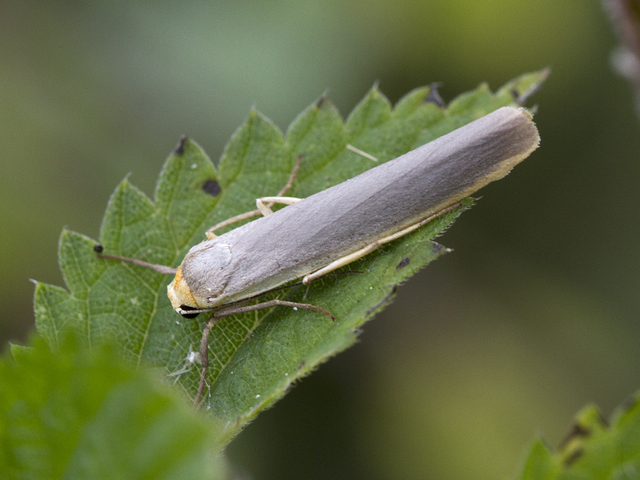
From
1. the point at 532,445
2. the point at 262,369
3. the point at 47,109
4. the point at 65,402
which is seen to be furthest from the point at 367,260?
the point at 47,109

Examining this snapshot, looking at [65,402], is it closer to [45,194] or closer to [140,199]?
[140,199]

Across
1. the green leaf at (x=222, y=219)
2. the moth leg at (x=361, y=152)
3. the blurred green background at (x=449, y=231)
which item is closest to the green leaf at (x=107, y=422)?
the green leaf at (x=222, y=219)

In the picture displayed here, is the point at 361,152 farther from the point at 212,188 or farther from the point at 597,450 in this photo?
the point at 597,450

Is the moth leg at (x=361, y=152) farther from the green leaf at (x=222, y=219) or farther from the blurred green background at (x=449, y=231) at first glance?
the blurred green background at (x=449, y=231)

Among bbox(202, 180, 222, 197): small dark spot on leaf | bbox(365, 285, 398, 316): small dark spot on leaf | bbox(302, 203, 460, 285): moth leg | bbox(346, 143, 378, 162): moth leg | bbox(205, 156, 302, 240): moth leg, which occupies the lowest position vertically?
bbox(365, 285, 398, 316): small dark spot on leaf

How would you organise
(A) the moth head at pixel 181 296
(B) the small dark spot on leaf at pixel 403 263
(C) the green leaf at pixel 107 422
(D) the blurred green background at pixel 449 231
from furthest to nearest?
(D) the blurred green background at pixel 449 231, (A) the moth head at pixel 181 296, (B) the small dark spot on leaf at pixel 403 263, (C) the green leaf at pixel 107 422

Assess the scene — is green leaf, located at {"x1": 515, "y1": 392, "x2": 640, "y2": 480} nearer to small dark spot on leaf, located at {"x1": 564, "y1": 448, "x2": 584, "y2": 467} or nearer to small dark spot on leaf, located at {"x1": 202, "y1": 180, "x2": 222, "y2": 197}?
small dark spot on leaf, located at {"x1": 564, "y1": 448, "x2": 584, "y2": 467}

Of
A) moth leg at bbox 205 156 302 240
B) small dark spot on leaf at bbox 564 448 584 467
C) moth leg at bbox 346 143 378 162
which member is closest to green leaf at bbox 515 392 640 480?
small dark spot on leaf at bbox 564 448 584 467
